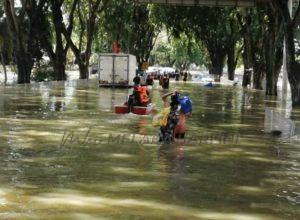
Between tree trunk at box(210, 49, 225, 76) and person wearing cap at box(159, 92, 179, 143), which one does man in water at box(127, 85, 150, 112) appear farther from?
tree trunk at box(210, 49, 225, 76)

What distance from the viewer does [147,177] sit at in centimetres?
886

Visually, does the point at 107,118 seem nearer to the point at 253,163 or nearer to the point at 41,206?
the point at 253,163

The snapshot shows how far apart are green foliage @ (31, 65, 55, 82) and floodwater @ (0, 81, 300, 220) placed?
30.4 m

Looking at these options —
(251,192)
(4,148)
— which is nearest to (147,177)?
(251,192)

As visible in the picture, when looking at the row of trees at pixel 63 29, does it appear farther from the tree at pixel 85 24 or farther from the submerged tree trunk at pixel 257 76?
the submerged tree trunk at pixel 257 76

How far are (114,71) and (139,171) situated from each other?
97.6 feet

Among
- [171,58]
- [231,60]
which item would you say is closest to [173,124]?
[231,60]

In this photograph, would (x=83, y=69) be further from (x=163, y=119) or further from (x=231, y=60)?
(x=163, y=119)

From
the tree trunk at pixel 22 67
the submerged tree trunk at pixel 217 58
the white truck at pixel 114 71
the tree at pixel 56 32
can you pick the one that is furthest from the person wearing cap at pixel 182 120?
the submerged tree trunk at pixel 217 58

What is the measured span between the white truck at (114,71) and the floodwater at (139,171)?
72.0ft

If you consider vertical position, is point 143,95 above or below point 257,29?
below

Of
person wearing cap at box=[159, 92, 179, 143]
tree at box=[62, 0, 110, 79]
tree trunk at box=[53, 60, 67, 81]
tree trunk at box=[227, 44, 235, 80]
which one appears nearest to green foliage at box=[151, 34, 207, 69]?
tree trunk at box=[227, 44, 235, 80]

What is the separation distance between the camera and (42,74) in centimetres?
4691

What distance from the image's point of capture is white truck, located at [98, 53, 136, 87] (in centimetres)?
Answer: 3856
